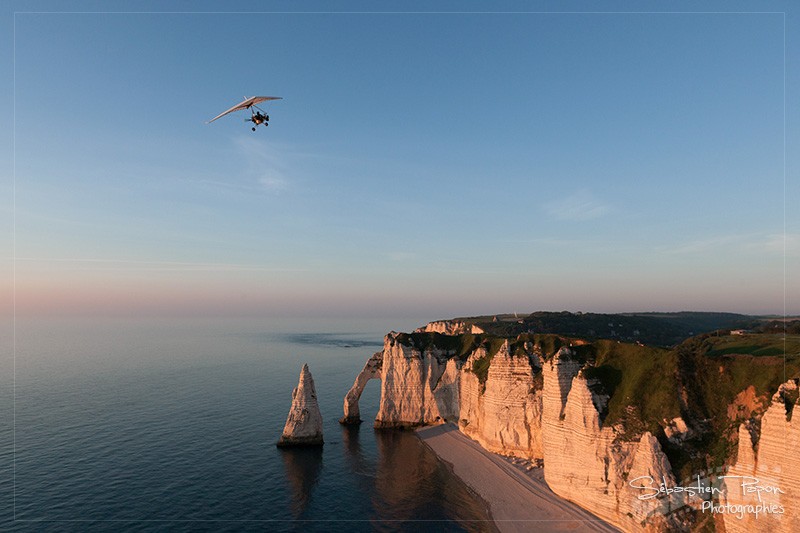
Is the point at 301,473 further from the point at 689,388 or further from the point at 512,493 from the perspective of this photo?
the point at 689,388

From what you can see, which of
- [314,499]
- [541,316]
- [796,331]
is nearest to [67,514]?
[314,499]

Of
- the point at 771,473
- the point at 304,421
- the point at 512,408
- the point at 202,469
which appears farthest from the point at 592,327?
the point at 202,469

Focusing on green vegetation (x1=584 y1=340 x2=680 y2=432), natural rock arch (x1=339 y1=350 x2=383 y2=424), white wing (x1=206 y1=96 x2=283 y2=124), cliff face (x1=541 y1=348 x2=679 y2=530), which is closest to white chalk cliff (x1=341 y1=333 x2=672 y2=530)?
cliff face (x1=541 y1=348 x2=679 y2=530)

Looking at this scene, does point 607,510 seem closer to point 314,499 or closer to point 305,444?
point 314,499

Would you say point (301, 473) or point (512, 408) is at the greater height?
point (512, 408)

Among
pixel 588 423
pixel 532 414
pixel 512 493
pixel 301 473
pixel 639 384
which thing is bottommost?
pixel 301 473
